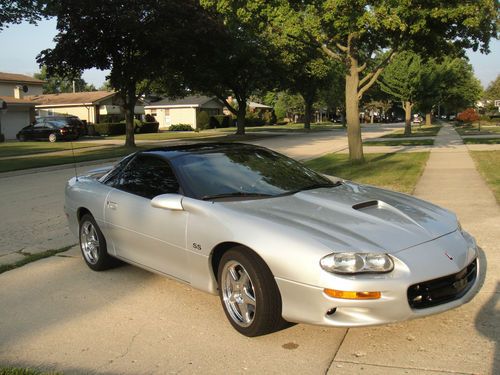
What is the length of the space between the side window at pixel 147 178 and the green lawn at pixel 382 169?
5.87 m

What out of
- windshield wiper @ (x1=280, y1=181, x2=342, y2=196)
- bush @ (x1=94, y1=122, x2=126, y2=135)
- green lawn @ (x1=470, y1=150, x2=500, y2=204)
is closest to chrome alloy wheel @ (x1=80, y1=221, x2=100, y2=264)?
windshield wiper @ (x1=280, y1=181, x2=342, y2=196)

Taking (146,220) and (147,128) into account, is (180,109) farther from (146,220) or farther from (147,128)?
(146,220)

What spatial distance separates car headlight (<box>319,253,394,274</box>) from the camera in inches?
130

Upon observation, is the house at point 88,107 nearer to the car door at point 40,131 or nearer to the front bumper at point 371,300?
the car door at point 40,131

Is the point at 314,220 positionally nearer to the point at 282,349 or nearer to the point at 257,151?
the point at 282,349

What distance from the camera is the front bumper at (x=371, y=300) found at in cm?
324

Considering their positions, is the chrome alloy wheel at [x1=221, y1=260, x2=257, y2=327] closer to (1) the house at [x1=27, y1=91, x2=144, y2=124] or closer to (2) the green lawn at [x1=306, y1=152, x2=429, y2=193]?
(2) the green lawn at [x1=306, y1=152, x2=429, y2=193]

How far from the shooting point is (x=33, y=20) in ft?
66.3

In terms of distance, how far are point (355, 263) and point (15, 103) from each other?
42575 mm

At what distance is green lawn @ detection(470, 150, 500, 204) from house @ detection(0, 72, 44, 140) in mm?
34163

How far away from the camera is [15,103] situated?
4059cm

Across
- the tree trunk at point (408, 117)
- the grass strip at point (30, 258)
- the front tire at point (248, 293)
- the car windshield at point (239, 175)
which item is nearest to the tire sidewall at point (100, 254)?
the grass strip at point (30, 258)

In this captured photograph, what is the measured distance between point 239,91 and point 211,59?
10009mm

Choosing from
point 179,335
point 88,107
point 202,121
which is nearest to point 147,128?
point 88,107
